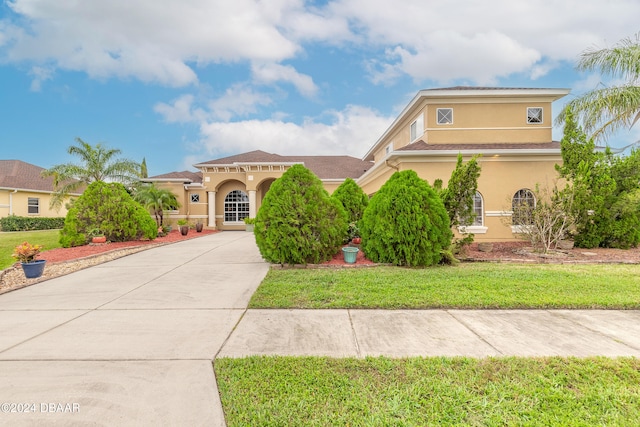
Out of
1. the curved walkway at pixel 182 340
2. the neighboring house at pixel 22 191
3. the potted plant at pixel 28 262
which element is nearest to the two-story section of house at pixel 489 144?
the curved walkway at pixel 182 340

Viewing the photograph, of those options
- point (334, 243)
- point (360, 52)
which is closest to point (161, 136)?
point (360, 52)

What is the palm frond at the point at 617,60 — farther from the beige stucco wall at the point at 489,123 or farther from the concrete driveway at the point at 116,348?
the concrete driveway at the point at 116,348

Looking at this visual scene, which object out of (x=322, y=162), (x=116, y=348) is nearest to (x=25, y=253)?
(x=116, y=348)

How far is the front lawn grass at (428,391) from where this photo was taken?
2.05m

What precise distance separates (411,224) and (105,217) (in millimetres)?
12691

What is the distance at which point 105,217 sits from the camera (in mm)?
12203

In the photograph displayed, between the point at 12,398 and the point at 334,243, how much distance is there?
21.4 ft

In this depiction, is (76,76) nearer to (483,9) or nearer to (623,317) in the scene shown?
(483,9)

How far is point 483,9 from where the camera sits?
34.6ft

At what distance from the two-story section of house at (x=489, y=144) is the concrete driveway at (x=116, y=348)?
8.88 metres

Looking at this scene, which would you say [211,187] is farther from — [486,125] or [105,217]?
[486,125]

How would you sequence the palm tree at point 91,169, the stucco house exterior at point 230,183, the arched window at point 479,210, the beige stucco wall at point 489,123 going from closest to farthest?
the arched window at point 479,210 < the beige stucco wall at point 489,123 < the palm tree at point 91,169 < the stucco house exterior at point 230,183

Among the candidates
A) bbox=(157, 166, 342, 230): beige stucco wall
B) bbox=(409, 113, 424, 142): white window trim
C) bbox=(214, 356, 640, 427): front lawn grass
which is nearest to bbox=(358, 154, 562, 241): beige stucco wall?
bbox=(409, 113, 424, 142): white window trim

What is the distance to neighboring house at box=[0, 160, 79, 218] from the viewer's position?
21891mm
